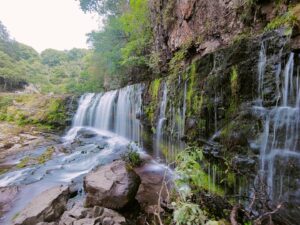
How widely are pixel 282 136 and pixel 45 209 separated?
3746 mm

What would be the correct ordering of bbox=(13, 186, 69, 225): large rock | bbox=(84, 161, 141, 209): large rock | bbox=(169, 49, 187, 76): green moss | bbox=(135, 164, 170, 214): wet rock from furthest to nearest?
bbox=(169, 49, 187, 76): green moss < bbox=(135, 164, 170, 214): wet rock < bbox=(84, 161, 141, 209): large rock < bbox=(13, 186, 69, 225): large rock

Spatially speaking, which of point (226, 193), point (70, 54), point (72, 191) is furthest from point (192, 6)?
point (70, 54)

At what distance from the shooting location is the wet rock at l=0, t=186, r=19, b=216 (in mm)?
3659

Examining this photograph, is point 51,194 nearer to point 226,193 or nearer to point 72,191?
point 72,191

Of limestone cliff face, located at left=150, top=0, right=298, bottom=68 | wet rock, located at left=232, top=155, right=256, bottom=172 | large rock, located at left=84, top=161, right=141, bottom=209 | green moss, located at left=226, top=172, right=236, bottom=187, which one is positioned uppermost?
limestone cliff face, located at left=150, top=0, right=298, bottom=68

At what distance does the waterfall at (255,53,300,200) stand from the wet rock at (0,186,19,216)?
459 cm

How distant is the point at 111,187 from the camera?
343 cm

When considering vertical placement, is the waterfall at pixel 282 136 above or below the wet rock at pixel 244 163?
above

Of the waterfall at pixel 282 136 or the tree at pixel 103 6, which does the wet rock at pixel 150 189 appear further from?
the tree at pixel 103 6

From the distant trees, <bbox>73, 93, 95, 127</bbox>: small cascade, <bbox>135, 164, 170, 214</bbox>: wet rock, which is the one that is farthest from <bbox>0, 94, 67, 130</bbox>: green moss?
<bbox>135, 164, 170, 214</bbox>: wet rock

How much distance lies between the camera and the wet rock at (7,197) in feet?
12.0

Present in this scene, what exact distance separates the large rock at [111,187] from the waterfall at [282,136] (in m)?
2.22

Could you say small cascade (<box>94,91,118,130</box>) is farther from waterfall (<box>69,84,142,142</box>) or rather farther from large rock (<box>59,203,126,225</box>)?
large rock (<box>59,203,126,225</box>)

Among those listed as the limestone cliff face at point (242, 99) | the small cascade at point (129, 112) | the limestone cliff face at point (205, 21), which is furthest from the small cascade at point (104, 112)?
the limestone cliff face at point (242, 99)
